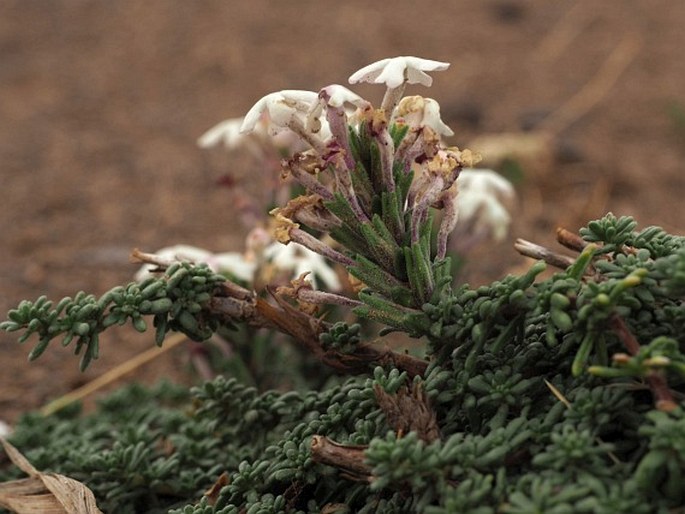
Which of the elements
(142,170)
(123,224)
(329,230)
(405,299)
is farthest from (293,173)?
(142,170)

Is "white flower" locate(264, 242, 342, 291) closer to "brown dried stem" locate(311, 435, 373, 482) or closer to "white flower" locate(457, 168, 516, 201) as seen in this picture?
"white flower" locate(457, 168, 516, 201)

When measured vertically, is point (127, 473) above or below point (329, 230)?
below

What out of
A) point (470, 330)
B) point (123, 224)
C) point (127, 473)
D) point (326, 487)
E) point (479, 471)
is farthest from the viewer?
point (123, 224)

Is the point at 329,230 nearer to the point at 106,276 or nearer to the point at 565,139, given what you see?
the point at 106,276

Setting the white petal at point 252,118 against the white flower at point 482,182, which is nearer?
the white petal at point 252,118

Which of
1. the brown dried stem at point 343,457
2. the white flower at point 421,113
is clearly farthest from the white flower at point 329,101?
the brown dried stem at point 343,457

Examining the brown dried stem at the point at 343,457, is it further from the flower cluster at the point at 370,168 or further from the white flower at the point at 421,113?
the white flower at the point at 421,113
